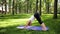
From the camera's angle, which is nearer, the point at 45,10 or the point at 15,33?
the point at 15,33

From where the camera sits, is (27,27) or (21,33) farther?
(27,27)

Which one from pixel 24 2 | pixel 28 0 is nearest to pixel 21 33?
pixel 28 0

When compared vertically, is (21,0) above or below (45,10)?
above

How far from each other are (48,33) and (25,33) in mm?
1162

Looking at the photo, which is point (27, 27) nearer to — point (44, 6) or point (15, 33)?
point (15, 33)

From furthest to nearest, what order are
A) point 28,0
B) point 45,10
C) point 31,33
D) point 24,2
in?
point 45,10 → point 24,2 → point 28,0 → point 31,33

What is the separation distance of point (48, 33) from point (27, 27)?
5.66 feet

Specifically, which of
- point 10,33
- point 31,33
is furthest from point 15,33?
point 31,33

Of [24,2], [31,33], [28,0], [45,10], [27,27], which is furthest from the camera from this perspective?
[45,10]

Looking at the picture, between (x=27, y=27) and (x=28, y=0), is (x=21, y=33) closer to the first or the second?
(x=27, y=27)

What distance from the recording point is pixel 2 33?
855 centimetres

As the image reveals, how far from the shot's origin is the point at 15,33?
8578mm

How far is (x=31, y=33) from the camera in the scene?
8.42 meters

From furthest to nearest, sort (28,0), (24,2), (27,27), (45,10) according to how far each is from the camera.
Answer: (45,10) → (24,2) → (28,0) → (27,27)
